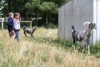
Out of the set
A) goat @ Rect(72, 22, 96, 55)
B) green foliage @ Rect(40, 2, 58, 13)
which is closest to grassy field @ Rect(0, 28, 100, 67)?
→ goat @ Rect(72, 22, 96, 55)

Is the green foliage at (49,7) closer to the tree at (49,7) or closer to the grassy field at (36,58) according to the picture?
the tree at (49,7)

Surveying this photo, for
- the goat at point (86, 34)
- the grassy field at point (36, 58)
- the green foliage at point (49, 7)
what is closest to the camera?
the grassy field at point (36, 58)

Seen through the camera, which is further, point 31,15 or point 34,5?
point 31,15

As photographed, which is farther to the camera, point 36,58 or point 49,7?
point 49,7

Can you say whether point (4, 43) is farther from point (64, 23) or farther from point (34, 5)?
point (34, 5)

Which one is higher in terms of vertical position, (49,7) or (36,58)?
(49,7)

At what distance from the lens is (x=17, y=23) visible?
16859 mm

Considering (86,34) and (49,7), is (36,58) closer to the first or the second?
(86,34)

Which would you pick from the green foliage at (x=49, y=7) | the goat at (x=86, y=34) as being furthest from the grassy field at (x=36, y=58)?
the green foliage at (x=49, y=7)

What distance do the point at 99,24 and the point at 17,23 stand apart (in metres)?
4.53

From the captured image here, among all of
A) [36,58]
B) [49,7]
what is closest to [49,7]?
[49,7]

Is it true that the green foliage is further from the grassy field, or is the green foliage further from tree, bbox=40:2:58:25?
the grassy field

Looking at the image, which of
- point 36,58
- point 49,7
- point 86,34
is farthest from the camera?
point 49,7

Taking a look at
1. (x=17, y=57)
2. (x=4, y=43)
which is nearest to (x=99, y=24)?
(x=4, y=43)
